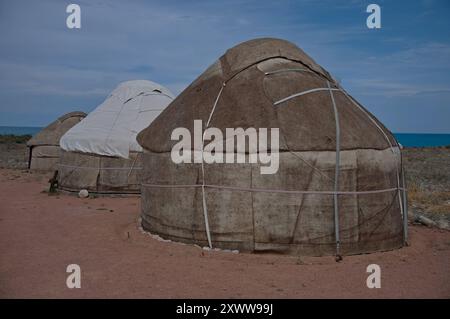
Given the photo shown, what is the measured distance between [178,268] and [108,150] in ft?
23.7

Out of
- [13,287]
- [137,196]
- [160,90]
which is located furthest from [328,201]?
[160,90]

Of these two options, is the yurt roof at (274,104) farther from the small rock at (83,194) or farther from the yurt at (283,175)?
the small rock at (83,194)

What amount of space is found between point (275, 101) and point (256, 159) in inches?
42.1

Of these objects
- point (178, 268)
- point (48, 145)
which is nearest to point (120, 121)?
point (48, 145)

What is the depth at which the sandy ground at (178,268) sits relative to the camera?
5156mm

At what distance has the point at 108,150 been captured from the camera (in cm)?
1258

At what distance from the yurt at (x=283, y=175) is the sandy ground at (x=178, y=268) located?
31cm

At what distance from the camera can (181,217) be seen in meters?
7.13

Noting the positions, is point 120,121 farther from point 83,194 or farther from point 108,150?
point 83,194

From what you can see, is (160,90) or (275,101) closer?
(275,101)

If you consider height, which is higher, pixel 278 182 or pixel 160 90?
pixel 160 90

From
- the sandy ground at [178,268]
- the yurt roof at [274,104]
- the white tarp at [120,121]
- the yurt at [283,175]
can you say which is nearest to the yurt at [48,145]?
the white tarp at [120,121]

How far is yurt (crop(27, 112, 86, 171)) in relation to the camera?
18719 millimetres
